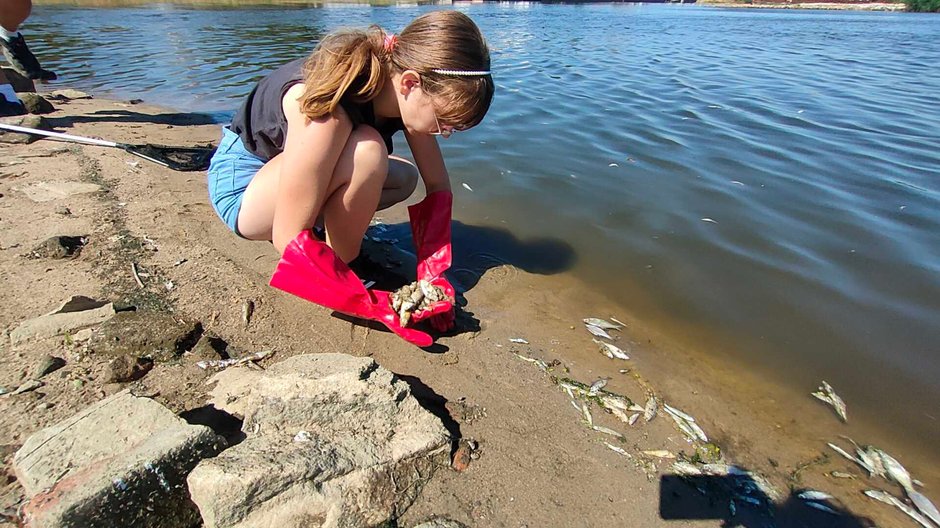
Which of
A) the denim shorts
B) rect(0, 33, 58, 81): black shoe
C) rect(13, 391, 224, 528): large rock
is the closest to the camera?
Answer: rect(13, 391, 224, 528): large rock

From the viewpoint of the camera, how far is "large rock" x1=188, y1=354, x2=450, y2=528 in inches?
58.9

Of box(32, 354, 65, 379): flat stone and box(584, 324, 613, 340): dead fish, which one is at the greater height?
box(32, 354, 65, 379): flat stone

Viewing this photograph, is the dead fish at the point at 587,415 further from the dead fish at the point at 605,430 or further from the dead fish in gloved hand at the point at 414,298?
the dead fish in gloved hand at the point at 414,298

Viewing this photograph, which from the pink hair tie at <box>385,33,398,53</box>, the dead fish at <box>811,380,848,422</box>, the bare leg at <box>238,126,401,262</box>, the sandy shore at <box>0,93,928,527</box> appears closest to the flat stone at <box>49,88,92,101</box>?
the sandy shore at <box>0,93,928,527</box>

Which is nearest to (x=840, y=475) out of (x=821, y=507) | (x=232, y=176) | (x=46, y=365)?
(x=821, y=507)

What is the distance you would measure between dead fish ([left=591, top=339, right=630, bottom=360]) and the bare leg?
145 centimetres

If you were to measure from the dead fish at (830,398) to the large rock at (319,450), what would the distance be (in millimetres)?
1929

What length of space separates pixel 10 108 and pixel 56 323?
5210 mm

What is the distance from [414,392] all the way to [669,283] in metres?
1.97

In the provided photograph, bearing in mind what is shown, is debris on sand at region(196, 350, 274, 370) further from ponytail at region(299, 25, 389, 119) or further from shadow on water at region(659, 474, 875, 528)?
shadow on water at region(659, 474, 875, 528)

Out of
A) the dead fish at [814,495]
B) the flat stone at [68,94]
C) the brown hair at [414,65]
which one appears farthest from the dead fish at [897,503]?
the flat stone at [68,94]

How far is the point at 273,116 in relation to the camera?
240 cm

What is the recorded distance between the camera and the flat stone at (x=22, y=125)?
16.0 feet

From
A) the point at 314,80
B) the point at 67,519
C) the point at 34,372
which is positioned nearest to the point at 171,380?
the point at 34,372
